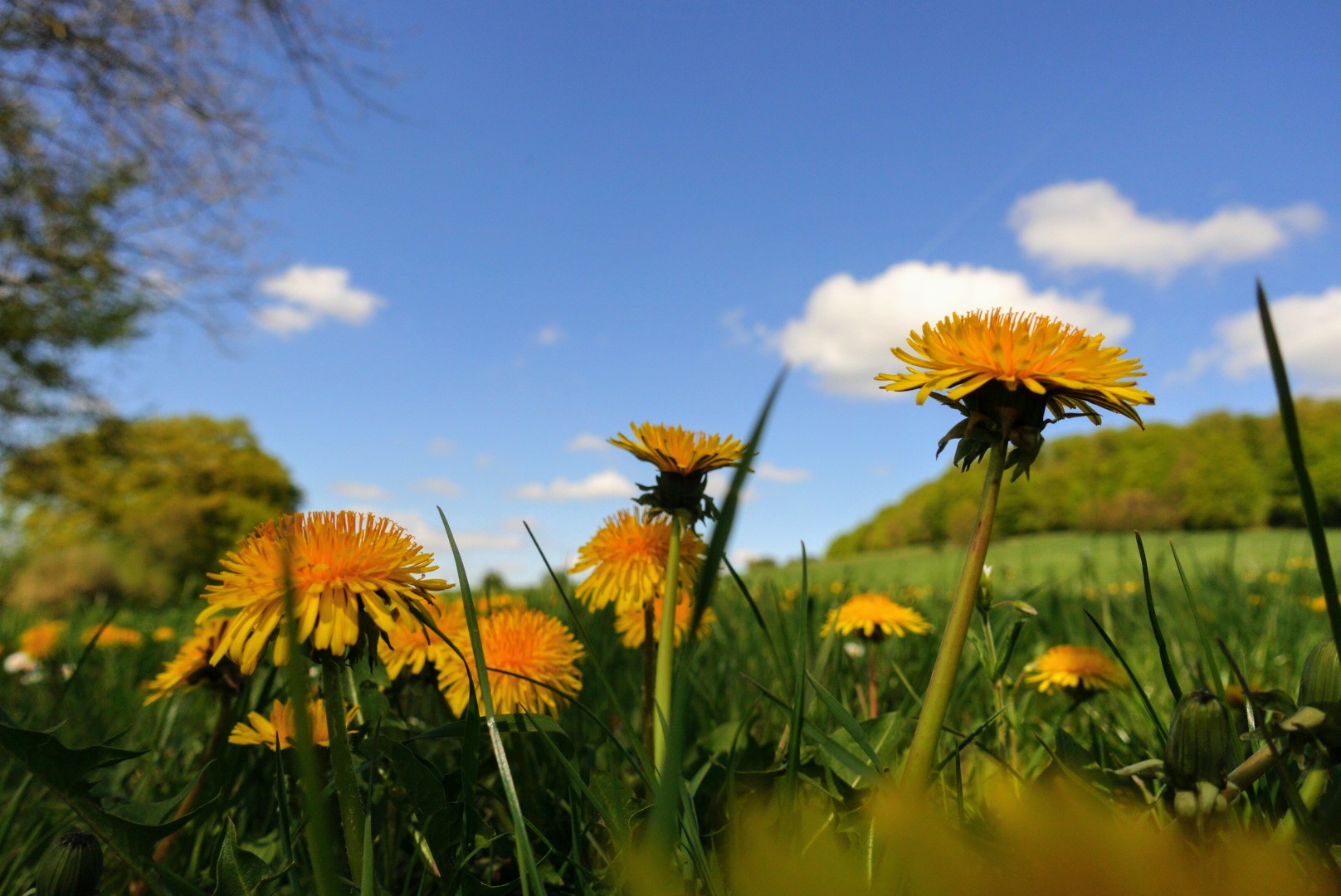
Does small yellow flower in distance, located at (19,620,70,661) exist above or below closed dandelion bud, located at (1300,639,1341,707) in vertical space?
above

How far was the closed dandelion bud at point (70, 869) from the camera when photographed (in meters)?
0.73

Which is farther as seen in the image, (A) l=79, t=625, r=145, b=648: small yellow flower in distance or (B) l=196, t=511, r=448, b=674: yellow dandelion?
(A) l=79, t=625, r=145, b=648: small yellow flower in distance

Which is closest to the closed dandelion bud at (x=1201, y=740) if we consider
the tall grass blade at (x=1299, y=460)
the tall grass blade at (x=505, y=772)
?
the tall grass blade at (x=1299, y=460)

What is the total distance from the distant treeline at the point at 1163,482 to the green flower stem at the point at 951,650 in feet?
74.4

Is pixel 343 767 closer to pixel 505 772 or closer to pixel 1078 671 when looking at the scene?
pixel 505 772

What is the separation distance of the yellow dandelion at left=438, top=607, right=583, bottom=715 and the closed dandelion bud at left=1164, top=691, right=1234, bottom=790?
80 cm

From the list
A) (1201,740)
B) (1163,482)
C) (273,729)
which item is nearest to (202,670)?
(273,729)

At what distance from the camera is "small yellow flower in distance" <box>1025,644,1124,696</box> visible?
1.44 m

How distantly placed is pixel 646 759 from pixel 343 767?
0.96ft

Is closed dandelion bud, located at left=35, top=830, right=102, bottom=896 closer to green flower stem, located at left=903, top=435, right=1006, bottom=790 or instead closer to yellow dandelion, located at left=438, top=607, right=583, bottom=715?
yellow dandelion, located at left=438, top=607, right=583, bottom=715

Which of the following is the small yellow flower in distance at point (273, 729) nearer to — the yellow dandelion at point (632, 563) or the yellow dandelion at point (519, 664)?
the yellow dandelion at point (519, 664)

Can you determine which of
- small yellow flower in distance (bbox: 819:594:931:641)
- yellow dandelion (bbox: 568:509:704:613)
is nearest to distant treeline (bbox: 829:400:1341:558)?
small yellow flower in distance (bbox: 819:594:931:641)

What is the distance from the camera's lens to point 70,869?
74cm

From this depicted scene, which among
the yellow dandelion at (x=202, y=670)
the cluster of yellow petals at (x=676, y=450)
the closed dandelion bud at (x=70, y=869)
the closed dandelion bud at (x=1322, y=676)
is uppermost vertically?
the cluster of yellow petals at (x=676, y=450)
